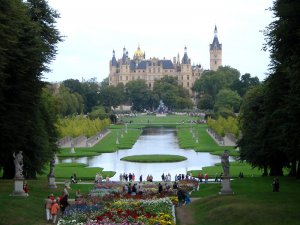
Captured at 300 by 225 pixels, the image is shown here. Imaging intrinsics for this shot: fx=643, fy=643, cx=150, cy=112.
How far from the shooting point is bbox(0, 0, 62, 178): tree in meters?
26.8

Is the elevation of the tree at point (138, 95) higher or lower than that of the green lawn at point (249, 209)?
higher

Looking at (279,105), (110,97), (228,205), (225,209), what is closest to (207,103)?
(110,97)

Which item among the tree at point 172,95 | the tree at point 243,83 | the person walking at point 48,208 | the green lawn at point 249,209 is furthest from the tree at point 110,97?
the person walking at point 48,208

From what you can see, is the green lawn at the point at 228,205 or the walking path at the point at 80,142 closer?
the green lawn at the point at 228,205

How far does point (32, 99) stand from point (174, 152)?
32.1 metres

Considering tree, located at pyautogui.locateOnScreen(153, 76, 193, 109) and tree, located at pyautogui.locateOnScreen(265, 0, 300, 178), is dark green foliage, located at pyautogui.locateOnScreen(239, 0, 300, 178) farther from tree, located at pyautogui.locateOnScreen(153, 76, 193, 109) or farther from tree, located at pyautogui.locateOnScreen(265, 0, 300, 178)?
tree, located at pyautogui.locateOnScreen(153, 76, 193, 109)

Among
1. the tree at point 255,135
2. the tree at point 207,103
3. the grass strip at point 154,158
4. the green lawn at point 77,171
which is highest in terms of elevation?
the tree at point 207,103

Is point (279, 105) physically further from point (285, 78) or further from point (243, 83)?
point (243, 83)

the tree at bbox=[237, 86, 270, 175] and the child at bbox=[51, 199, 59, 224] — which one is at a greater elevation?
the tree at bbox=[237, 86, 270, 175]

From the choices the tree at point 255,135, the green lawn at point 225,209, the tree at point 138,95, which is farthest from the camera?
the tree at point 138,95

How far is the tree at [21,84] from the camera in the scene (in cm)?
2683

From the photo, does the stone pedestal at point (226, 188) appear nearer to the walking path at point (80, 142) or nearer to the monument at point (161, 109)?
the walking path at point (80, 142)

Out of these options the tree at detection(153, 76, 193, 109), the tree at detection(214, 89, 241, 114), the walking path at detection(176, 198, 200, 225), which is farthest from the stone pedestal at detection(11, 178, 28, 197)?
the tree at detection(153, 76, 193, 109)

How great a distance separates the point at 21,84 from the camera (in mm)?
30469
